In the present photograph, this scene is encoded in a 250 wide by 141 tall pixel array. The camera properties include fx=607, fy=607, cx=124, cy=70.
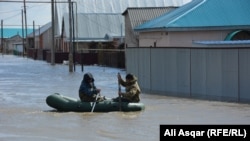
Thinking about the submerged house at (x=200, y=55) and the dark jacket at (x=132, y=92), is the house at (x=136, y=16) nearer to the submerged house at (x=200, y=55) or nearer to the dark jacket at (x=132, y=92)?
the submerged house at (x=200, y=55)

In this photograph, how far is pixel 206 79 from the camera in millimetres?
24031

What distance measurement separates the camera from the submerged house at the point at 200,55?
22.9 meters

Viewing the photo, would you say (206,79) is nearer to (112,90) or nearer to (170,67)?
(170,67)

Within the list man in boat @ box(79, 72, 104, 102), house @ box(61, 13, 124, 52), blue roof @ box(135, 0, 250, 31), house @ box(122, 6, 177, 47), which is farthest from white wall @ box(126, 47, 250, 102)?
house @ box(61, 13, 124, 52)

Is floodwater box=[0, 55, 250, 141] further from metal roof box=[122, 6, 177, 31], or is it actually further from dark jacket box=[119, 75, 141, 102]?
metal roof box=[122, 6, 177, 31]

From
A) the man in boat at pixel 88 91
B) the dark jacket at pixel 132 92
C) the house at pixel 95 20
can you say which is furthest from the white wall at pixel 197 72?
the house at pixel 95 20

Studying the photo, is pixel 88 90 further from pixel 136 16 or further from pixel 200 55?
pixel 136 16

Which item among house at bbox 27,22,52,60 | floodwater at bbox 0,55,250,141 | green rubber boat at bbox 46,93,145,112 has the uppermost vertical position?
house at bbox 27,22,52,60

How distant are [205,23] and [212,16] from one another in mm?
862

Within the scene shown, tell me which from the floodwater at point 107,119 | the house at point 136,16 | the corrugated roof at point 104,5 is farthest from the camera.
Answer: the corrugated roof at point 104,5

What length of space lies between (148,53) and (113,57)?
28820mm

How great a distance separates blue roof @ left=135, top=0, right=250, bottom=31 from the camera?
34094 mm

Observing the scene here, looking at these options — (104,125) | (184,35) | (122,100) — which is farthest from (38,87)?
(104,125)

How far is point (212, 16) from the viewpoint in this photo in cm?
3484
